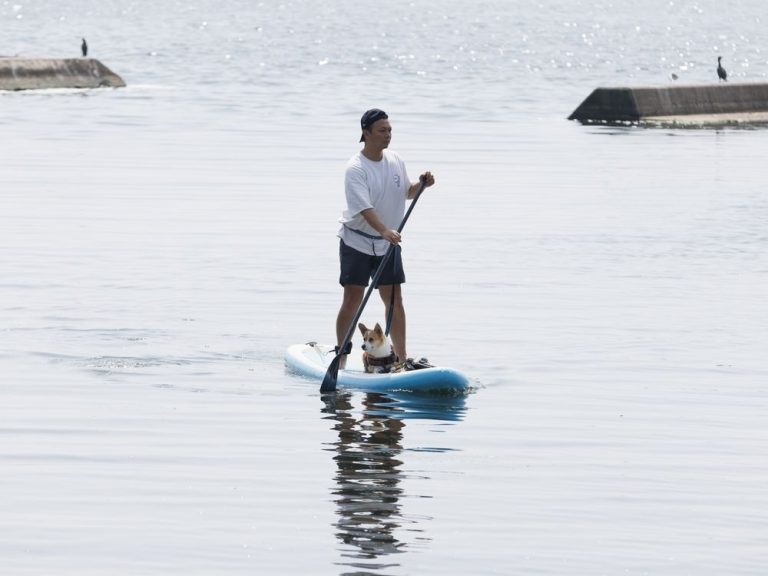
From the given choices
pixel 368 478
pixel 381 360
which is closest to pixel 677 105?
pixel 381 360

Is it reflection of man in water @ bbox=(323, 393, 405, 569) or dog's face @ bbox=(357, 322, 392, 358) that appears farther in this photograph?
dog's face @ bbox=(357, 322, 392, 358)

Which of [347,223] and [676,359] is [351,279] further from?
[676,359]

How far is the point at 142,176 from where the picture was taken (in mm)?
30828

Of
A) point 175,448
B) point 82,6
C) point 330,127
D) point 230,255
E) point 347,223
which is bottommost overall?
point 82,6

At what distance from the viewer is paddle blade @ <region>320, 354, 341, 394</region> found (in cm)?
1247

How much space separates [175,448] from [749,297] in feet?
27.9

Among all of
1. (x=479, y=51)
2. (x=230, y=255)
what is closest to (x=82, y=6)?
(x=479, y=51)

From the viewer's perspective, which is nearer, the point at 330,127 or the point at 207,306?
the point at 207,306

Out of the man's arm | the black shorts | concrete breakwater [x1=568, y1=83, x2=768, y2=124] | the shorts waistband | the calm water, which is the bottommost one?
concrete breakwater [x1=568, y1=83, x2=768, y2=124]

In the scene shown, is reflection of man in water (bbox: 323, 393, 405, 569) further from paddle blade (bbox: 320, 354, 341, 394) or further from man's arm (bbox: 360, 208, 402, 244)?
man's arm (bbox: 360, 208, 402, 244)

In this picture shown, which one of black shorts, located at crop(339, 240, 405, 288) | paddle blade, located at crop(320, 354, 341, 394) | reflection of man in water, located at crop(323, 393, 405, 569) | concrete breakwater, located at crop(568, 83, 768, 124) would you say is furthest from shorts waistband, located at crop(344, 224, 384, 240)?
concrete breakwater, located at crop(568, 83, 768, 124)

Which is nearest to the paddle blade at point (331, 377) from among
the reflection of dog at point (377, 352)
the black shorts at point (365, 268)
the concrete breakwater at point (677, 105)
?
the reflection of dog at point (377, 352)

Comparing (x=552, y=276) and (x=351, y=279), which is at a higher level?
(x=351, y=279)

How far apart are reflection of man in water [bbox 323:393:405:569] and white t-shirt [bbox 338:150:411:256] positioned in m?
1.03
